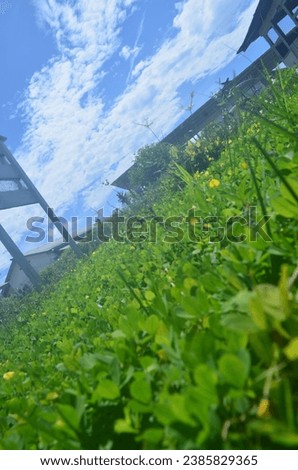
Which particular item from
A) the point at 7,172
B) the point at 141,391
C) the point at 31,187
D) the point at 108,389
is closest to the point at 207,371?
the point at 141,391

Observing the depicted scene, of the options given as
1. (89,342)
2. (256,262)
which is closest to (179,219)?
(89,342)

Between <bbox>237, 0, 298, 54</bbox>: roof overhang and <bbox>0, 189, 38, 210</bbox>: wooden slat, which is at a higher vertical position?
<bbox>0, 189, 38, 210</bbox>: wooden slat

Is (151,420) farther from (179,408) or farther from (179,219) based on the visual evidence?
(179,219)

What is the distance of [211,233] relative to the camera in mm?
1614

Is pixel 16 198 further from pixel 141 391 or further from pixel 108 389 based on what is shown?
pixel 141 391

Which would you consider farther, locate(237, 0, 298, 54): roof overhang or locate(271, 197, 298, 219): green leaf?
locate(237, 0, 298, 54): roof overhang

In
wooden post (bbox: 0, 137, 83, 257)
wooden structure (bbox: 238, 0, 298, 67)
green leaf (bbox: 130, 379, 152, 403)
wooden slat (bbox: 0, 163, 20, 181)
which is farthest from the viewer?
wooden post (bbox: 0, 137, 83, 257)

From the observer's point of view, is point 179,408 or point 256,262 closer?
point 179,408

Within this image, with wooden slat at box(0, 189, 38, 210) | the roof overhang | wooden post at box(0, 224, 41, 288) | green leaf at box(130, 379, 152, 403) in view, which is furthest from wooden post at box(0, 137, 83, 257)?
green leaf at box(130, 379, 152, 403)

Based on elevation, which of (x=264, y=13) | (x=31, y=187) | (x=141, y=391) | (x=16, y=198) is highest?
(x=31, y=187)

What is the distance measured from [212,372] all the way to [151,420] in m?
0.20

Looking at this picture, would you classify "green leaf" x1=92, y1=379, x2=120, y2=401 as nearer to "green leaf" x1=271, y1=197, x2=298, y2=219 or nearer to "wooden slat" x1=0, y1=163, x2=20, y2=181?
"green leaf" x1=271, y1=197, x2=298, y2=219

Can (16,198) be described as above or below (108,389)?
above

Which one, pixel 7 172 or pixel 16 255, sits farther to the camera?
pixel 7 172
